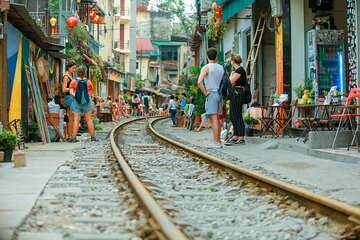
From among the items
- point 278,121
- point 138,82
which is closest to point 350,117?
point 278,121

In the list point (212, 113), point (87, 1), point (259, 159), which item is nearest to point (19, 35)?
point (212, 113)

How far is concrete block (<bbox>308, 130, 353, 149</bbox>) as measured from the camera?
36.1ft

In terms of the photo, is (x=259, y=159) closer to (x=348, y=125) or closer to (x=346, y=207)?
(x=348, y=125)

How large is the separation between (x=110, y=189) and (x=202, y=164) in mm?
3110

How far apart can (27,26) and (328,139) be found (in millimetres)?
6831

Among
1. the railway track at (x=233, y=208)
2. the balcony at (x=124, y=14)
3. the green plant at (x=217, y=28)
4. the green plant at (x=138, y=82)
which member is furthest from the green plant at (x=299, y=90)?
the green plant at (x=138, y=82)

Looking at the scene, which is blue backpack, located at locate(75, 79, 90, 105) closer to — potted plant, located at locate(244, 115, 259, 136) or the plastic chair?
potted plant, located at locate(244, 115, 259, 136)

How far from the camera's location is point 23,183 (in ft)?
22.6

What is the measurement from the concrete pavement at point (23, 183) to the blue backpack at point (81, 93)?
2.68m

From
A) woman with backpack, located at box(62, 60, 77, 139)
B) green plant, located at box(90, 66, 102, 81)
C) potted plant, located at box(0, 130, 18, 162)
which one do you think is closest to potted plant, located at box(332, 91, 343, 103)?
woman with backpack, located at box(62, 60, 77, 139)

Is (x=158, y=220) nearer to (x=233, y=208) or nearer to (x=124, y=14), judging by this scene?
(x=233, y=208)

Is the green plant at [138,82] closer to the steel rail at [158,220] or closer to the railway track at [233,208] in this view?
the railway track at [233,208]

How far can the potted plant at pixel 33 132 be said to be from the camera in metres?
14.3

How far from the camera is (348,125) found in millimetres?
11727
